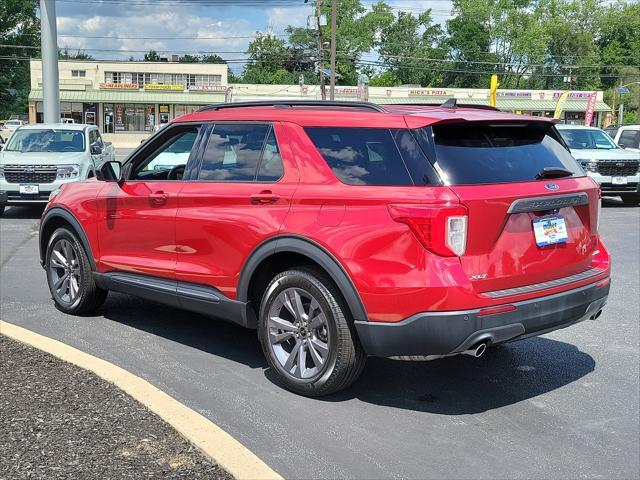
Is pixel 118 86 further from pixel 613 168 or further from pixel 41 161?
pixel 613 168

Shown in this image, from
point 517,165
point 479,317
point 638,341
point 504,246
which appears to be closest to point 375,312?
point 479,317

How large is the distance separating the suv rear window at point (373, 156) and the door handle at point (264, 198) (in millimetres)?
424

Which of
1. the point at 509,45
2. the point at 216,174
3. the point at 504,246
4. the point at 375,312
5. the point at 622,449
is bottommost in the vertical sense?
the point at 622,449

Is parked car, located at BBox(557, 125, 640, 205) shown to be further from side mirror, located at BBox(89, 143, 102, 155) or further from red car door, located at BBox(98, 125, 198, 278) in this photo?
red car door, located at BBox(98, 125, 198, 278)

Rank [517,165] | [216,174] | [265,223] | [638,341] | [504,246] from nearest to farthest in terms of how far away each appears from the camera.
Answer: [504,246] < [517,165] < [265,223] < [216,174] < [638,341]

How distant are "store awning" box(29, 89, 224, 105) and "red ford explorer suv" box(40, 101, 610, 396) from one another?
61.8m

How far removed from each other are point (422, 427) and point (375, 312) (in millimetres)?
742

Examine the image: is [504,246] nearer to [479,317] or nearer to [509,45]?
[479,317]

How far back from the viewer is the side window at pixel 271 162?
15.3ft

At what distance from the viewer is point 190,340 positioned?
5750 millimetres

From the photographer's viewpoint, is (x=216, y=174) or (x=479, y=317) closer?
(x=479, y=317)

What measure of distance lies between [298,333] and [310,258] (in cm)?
53

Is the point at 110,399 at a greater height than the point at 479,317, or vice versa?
the point at 479,317

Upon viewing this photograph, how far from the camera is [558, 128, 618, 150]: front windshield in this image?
58.6 ft
